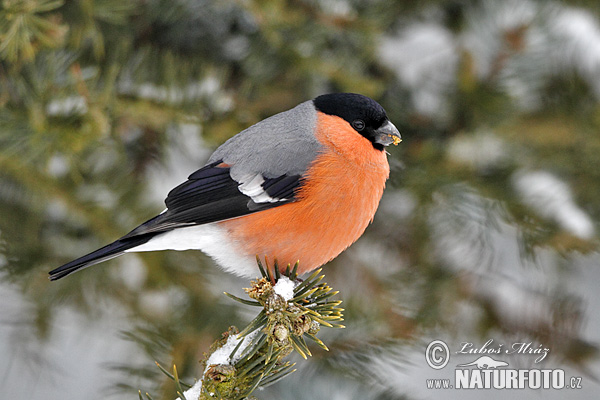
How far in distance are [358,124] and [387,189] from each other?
408 millimetres

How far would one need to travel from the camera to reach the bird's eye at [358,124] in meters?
1.72

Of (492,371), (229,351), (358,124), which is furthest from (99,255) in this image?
(492,371)

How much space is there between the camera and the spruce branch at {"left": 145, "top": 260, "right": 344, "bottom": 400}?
1.14 m

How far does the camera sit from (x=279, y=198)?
61.6 inches

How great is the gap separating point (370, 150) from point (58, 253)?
1.06 meters

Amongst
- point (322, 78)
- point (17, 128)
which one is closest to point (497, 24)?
point (322, 78)

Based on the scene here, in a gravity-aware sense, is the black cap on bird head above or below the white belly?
above

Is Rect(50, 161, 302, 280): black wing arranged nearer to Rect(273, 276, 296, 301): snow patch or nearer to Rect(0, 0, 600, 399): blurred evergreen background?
Rect(0, 0, 600, 399): blurred evergreen background

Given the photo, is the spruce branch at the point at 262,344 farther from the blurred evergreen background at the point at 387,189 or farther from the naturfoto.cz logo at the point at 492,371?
the naturfoto.cz logo at the point at 492,371

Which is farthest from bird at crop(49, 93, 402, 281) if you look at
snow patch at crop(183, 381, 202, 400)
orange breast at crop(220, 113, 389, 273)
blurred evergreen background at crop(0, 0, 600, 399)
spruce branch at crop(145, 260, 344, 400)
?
snow patch at crop(183, 381, 202, 400)

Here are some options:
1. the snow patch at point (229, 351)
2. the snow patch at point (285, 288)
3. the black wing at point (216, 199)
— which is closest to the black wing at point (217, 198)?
the black wing at point (216, 199)

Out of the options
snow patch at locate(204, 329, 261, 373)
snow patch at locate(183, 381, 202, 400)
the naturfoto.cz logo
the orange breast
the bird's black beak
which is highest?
the bird's black beak

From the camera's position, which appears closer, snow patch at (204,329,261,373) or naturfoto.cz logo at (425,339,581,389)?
snow patch at (204,329,261,373)

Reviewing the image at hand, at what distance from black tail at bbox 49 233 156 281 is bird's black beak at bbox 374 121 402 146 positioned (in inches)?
29.4
